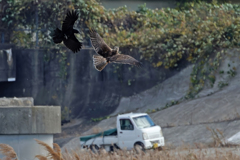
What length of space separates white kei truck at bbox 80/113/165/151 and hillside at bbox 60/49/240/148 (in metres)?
1.01

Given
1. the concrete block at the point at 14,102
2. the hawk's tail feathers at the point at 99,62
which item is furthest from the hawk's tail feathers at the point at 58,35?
the concrete block at the point at 14,102

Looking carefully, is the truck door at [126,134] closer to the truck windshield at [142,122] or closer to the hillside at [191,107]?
the truck windshield at [142,122]

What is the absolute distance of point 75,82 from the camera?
2195 centimetres

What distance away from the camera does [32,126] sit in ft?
31.0

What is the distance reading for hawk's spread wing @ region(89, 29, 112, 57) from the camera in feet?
25.0

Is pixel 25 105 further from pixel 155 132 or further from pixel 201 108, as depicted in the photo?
pixel 201 108

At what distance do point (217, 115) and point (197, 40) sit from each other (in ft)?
15.5

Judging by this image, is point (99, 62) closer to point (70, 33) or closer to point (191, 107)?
point (70, 33)

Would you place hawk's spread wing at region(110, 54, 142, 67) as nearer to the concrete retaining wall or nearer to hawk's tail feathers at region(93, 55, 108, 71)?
hawk's tail feathers at region(93, 55, 108, 71)

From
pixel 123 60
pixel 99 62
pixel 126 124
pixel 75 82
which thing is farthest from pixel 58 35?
pixel 75 82

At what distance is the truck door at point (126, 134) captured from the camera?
49.3 ft

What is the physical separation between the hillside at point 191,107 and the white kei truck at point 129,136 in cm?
101

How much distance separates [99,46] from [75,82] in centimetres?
1438

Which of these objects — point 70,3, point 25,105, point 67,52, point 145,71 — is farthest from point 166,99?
point 25,105
